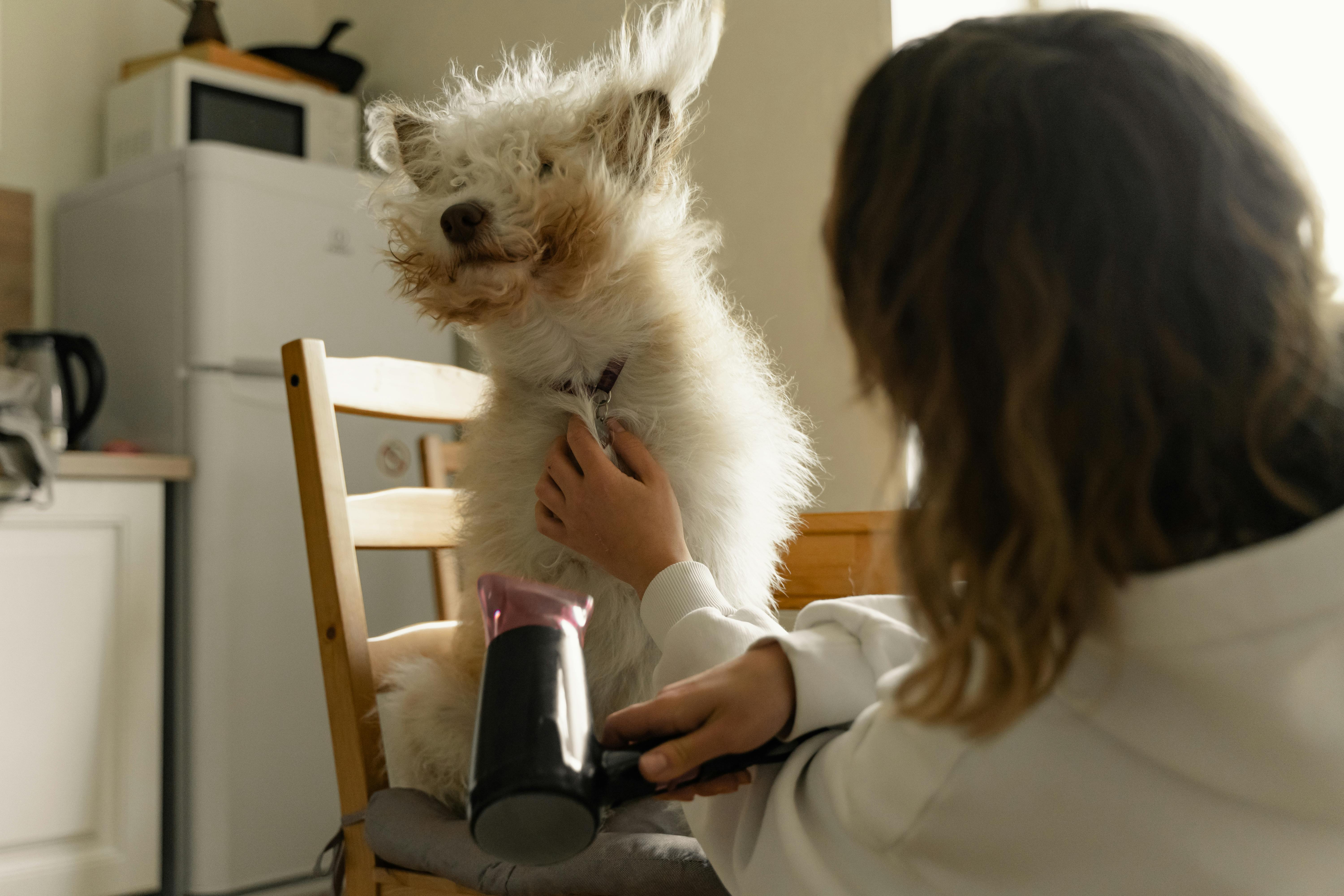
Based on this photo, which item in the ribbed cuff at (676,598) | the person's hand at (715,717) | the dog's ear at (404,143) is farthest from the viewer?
the dog's ear at (404,143)

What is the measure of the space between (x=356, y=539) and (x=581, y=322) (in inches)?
16.1

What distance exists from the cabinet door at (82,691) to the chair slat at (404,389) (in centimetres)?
99

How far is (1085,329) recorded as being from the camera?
424 millimetres

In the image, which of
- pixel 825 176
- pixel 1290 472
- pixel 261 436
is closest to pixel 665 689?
pixel 1290 472

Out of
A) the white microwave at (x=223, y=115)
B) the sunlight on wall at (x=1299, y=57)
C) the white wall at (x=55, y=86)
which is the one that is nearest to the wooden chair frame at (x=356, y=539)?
the sunlight on wall at (x=1299, y=57)

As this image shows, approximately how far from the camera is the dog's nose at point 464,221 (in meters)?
0.90

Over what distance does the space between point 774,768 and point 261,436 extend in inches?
73.9

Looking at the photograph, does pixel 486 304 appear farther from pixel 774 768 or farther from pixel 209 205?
pixel 209 205

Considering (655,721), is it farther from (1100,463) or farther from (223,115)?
(223,115)

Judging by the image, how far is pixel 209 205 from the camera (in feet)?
7.03

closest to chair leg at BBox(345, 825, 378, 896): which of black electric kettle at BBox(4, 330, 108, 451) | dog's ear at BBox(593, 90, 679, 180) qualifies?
dog's ear at BBox(593, 90, 679, 180)

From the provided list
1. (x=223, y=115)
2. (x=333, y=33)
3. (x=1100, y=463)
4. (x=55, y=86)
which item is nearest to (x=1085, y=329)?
(x=1100, y=463)

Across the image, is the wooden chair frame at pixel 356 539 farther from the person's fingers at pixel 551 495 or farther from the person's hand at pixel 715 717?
the person's hand at pixel 715 717

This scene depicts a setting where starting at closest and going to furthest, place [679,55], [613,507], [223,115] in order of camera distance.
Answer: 1. [613,507]
2. [679,55]
3. [223,115]
